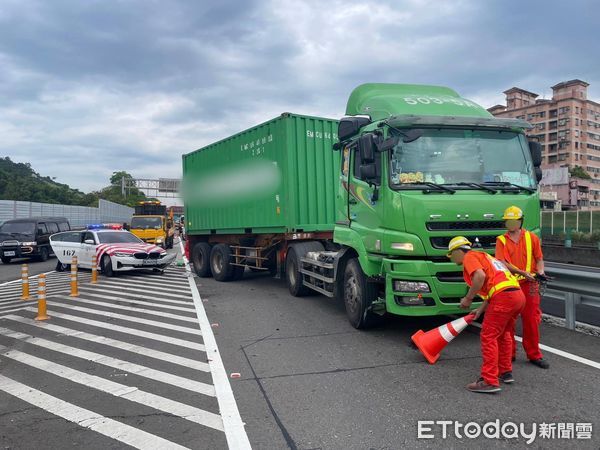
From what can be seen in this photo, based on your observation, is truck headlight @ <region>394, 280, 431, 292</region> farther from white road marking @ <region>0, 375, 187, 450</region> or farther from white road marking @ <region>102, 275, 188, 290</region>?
white road marking @ <region>102, 275, 188, 290</region>

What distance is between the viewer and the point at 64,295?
36.0 feet

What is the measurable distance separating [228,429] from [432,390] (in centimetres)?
194

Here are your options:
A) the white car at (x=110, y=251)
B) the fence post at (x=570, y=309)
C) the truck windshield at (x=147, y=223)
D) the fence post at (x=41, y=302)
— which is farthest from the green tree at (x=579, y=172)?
the fence post at (x=41, y=302)

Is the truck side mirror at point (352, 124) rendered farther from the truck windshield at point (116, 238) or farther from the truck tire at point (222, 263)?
the truck windshield at point (116, 238)

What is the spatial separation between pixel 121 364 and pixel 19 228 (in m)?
18.5

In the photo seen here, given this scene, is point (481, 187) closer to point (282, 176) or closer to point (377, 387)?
point (377, 387)

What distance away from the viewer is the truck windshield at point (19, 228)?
21.0 m

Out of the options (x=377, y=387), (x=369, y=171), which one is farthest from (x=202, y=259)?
(x=377, y=387)

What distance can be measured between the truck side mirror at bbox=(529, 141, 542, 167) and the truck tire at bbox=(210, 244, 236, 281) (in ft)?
27.8

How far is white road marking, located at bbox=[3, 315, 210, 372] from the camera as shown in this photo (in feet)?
18.5

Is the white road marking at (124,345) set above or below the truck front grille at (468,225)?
below

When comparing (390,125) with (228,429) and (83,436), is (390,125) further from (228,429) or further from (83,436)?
(83,436)

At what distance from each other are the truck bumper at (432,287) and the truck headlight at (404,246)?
0.47 feet

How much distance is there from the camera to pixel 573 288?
673cm
